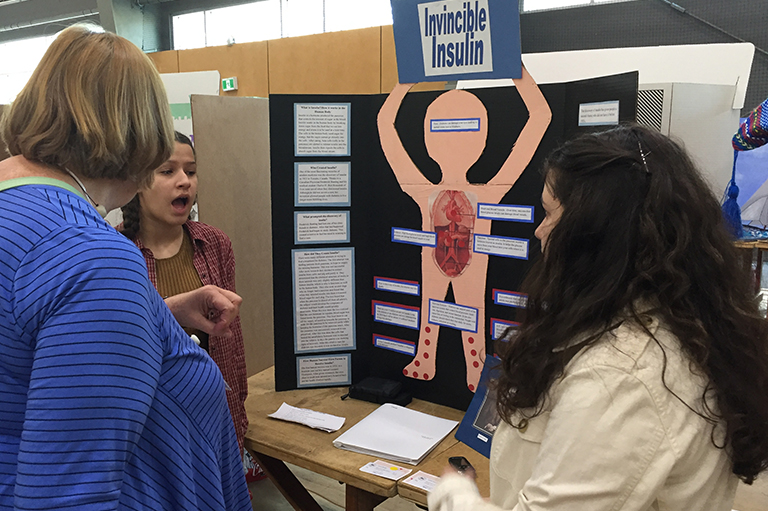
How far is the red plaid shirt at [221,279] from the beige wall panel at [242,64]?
3.99 meters

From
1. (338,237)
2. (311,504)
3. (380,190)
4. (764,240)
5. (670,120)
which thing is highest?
(670,120)

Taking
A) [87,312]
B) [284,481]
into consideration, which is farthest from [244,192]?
[87,312]

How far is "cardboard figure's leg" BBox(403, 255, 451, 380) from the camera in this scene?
1.73 meters

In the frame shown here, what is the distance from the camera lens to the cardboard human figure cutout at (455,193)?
1.59 m

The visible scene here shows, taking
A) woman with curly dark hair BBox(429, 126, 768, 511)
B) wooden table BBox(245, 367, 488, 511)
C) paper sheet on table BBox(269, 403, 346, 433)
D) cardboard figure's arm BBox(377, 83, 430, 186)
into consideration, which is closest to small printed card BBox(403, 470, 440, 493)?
wooden table BBox(245, 367, 488, 511)

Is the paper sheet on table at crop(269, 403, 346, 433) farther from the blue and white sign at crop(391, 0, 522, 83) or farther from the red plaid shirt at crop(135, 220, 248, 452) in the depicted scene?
the blue and white sign at crop(391, 0, 522, 83)

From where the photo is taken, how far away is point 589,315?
831mm

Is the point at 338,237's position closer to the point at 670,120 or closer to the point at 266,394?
the point at 266,394

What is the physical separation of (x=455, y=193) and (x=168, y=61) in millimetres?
5499

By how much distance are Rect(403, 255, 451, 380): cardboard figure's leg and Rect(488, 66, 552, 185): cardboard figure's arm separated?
0.34 meters

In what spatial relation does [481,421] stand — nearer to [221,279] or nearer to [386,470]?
[386,470]

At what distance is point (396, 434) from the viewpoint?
1576 millimetres

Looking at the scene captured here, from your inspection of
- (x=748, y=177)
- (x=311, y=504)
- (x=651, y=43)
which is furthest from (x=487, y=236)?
(x=651, y=43)

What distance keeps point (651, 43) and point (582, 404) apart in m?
4.58
